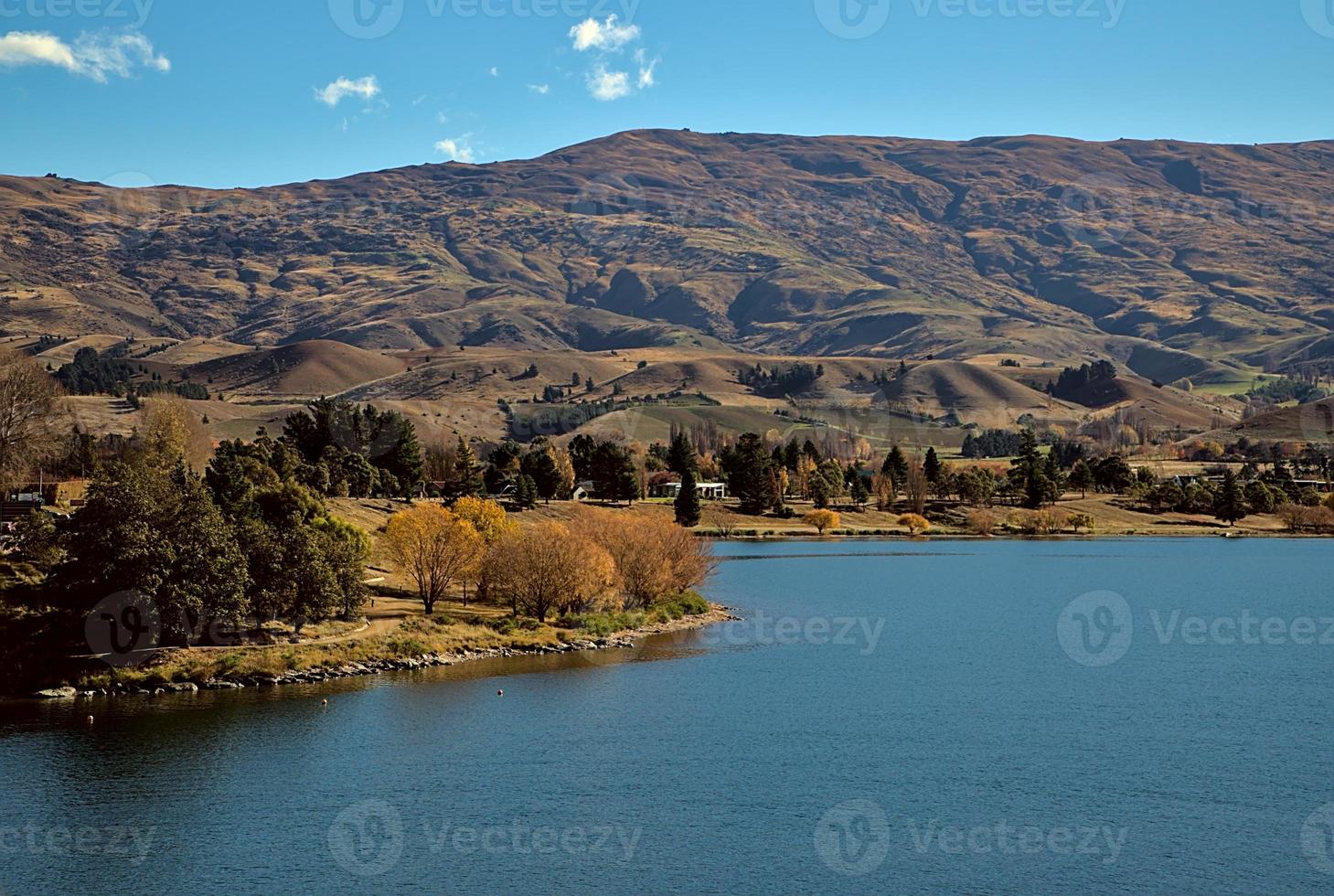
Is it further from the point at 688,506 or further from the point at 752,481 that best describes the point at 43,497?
the point at 752,481

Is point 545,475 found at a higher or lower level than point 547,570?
higher

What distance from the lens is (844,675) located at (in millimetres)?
76812

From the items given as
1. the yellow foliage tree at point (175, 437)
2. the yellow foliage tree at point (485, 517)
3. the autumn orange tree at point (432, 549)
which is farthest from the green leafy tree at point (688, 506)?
the autumn orange tree at point (432, 549)

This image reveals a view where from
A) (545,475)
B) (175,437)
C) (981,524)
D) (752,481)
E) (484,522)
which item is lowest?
(981,524)

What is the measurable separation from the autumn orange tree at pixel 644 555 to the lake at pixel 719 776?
1265 centimetres

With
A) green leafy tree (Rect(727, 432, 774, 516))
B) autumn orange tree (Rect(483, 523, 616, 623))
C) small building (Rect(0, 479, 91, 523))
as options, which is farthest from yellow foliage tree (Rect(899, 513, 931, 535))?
small building (Rect(0, 479, 91, 523))

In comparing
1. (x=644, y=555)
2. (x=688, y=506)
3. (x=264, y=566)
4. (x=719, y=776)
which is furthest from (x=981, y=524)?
(x=719, y=776)

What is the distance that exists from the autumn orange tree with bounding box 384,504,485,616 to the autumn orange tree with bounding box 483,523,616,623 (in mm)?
1785

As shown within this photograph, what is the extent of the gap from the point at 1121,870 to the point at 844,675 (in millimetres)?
33544

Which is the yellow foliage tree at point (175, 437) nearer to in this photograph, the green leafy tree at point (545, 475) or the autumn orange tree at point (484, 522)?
the autumn orange tree at point (484, 522)

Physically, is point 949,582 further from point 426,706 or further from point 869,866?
point 869,866

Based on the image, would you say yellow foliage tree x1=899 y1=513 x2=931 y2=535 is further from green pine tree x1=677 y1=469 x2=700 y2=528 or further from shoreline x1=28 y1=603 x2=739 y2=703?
shoreline x1=28 y1=603 x2=739 y2=703

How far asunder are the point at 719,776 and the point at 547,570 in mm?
37014

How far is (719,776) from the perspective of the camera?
180 feet
